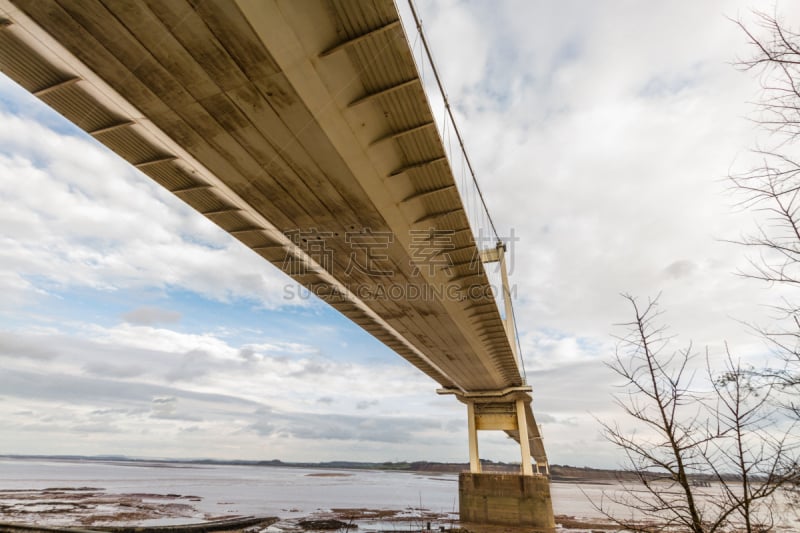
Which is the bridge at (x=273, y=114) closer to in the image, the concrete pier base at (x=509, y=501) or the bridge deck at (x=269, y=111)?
the bridge deck at (x=269, y=111)

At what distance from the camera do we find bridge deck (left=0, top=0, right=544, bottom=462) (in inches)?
166

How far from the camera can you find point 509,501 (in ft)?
75.8

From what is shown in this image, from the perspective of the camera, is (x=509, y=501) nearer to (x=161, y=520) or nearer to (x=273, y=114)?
(x=273, y=114)

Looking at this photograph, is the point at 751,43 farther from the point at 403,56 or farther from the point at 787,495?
the point at 787,495

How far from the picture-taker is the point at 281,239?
927 cm

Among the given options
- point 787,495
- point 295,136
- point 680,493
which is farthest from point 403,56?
point 787,495

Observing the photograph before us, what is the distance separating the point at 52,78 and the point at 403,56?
13.9 ft

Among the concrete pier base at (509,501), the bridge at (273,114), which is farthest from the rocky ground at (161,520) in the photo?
the bridge at (273,114)

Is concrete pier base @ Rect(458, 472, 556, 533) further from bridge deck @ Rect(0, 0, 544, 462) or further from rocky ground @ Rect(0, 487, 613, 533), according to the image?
bridge deck @ Rect(0, 0, 544, 462)

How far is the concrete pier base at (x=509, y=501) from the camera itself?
22250 mm

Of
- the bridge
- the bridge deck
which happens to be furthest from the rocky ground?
the bridge deck

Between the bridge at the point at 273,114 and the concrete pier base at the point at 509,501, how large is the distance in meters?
18.3

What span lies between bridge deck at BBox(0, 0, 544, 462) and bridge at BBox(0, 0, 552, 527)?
0.06 ft

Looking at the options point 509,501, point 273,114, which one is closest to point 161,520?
point 509,501
